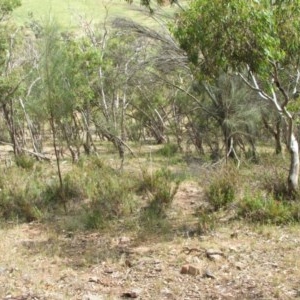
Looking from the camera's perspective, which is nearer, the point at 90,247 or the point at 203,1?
the point at 203,1

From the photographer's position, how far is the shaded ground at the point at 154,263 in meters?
6.51

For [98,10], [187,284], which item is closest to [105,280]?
[187,284]

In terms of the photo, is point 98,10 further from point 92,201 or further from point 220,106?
point 92,201

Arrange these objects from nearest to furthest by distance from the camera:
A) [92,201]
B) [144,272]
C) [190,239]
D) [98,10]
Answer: [144,272] < [190,239] < [92,201] < [98,10]

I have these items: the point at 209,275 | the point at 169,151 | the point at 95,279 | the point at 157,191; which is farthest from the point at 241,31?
the point at 169,151

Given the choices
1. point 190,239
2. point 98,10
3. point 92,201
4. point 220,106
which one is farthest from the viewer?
point 98,10

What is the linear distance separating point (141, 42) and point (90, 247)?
43.5 feet

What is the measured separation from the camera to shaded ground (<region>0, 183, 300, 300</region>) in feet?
21.4

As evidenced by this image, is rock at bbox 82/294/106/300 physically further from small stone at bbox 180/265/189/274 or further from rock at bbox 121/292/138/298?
small stone at bbox 180/265/189/274

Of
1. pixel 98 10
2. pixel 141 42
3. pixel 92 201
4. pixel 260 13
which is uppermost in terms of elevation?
pixel 98 10

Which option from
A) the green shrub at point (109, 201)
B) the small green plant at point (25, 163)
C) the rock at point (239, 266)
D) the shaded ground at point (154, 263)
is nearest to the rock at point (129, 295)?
the shaded ground at point (154, 263)

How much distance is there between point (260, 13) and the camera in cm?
654

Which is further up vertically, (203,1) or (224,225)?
(203,1)

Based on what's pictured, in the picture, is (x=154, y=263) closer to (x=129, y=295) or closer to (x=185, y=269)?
(x=185, y=269)
